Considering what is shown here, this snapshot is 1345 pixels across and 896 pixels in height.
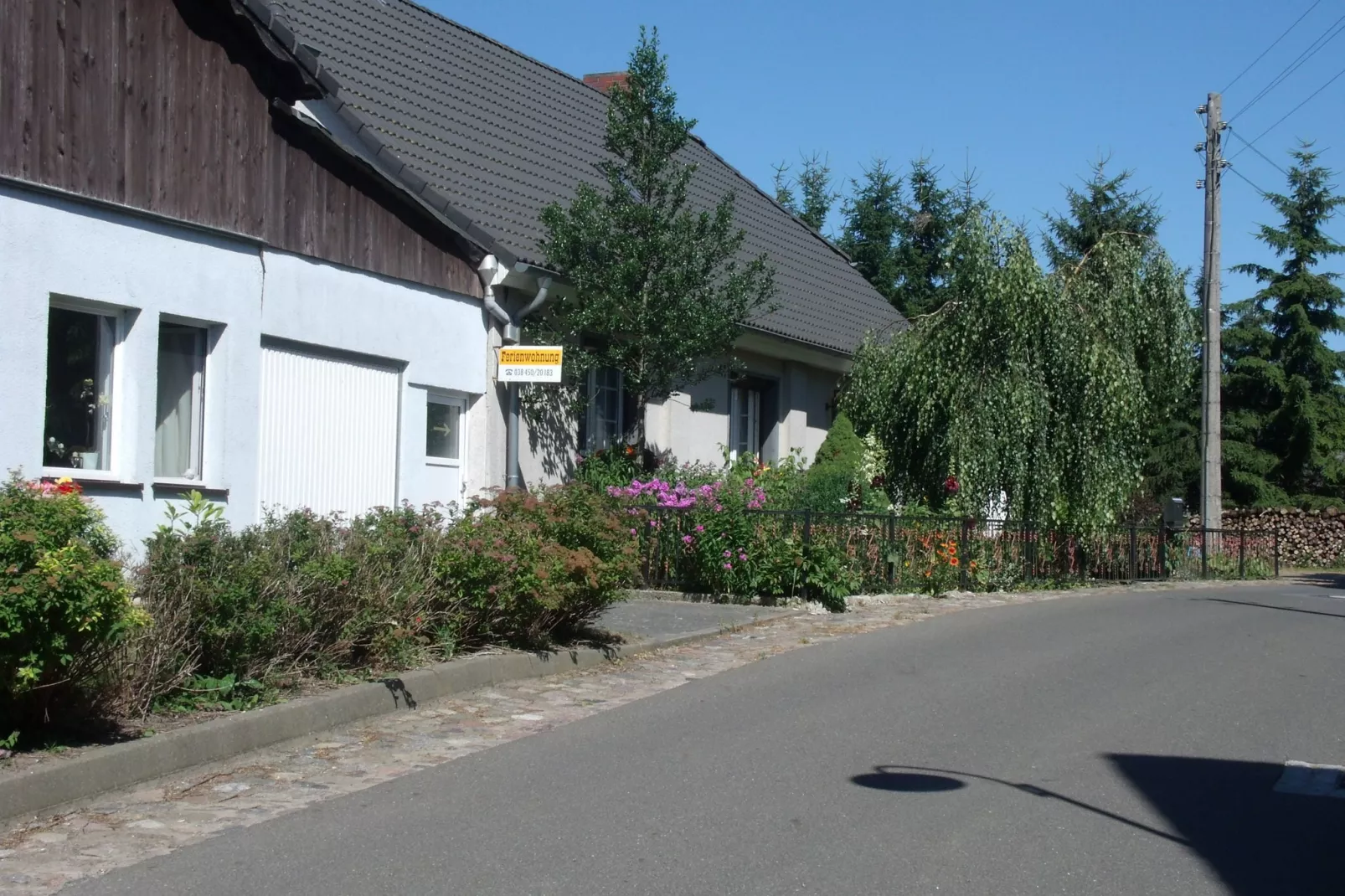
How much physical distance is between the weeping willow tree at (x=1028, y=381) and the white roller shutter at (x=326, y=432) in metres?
9.15

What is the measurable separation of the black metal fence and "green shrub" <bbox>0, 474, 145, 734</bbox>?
8.78 meters

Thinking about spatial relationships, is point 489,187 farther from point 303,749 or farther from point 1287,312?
point 1287,312

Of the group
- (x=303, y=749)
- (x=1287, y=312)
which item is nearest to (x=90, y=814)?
(x=303, y=749)

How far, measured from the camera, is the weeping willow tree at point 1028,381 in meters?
19.5

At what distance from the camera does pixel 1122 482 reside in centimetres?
2025

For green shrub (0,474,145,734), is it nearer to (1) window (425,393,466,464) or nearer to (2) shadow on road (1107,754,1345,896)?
(2) shadow on road (1107,754,1345,896)

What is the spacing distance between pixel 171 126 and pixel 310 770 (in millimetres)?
6185

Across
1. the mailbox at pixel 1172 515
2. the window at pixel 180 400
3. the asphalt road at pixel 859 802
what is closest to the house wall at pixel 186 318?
the window at pixel 180 400

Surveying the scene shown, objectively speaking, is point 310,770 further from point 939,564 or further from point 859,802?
point 939,564

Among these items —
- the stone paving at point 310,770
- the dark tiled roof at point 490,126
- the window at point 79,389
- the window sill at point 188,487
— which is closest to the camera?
the stone paving at point 310,770

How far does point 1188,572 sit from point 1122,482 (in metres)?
5.40

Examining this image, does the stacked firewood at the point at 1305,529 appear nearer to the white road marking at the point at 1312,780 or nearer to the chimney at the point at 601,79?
the chimney at the point at 601,79

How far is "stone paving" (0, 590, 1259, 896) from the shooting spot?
561cm

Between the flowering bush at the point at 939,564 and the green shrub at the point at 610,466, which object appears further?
the flowering bush at the point at 939,564
